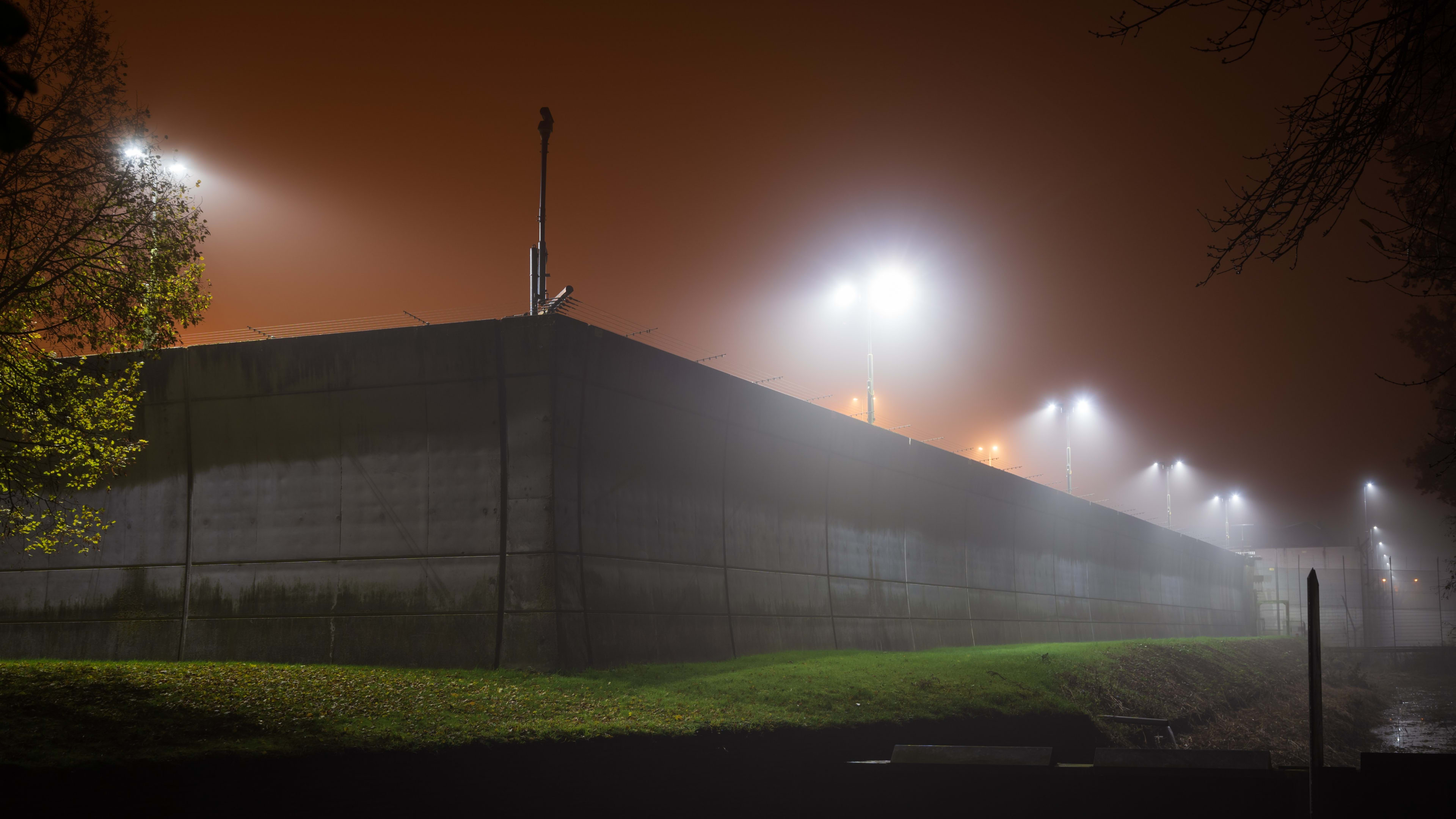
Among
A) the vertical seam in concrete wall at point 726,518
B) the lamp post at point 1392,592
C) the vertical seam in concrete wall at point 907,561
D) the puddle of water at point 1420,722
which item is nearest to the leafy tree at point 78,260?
the vertical seam in concrete wall at point 726,518

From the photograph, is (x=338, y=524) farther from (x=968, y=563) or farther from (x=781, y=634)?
(x=968, y=563)

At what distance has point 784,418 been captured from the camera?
2688 centimetres

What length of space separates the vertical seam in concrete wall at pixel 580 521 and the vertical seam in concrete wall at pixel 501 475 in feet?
4.34

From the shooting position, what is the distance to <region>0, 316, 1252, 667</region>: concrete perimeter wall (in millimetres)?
19453

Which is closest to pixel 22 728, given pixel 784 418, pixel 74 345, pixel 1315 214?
pixel 74 345

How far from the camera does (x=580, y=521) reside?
1995 cm

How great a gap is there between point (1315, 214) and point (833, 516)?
873 inches

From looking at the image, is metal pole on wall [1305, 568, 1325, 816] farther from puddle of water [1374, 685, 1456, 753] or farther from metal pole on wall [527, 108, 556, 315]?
puddle of water [1374, 685, 1456, 753]

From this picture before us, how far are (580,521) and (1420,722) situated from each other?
45.1 meters

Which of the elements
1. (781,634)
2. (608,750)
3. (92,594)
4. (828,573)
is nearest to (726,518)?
(781,634)

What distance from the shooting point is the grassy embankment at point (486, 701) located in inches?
498

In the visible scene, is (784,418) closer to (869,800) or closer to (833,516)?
(833,516)

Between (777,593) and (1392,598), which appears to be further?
(1392,598)

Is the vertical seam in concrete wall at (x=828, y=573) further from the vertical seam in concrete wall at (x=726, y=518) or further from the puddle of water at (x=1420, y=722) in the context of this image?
the puddle of water at (x=1420, y=722)
